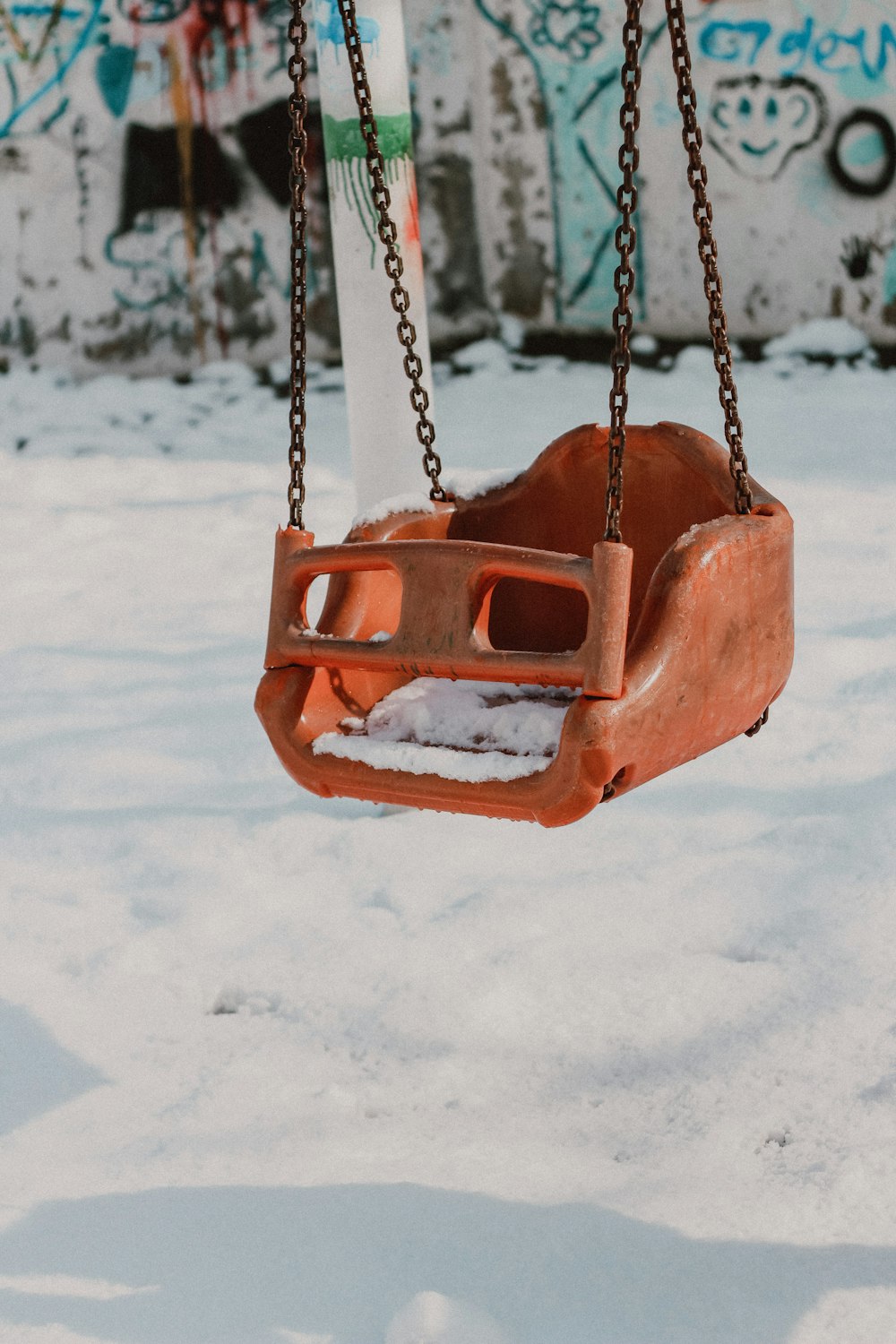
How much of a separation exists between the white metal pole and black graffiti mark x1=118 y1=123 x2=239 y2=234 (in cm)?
459

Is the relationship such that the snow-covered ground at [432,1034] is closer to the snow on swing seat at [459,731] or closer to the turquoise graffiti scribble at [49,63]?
the snow on swing seat at [459,731]

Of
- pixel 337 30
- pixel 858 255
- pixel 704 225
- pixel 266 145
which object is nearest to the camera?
pixel 704 225

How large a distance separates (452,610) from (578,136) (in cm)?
579

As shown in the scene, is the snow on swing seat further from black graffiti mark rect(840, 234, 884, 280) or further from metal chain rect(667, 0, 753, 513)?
black graffiti mark rect(840, 234, 884, 280)

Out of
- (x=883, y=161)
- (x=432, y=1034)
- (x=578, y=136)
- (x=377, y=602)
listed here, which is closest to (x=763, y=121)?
(x=883, y=161)

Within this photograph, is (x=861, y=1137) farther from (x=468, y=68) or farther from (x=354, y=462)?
(x=468, y=68)

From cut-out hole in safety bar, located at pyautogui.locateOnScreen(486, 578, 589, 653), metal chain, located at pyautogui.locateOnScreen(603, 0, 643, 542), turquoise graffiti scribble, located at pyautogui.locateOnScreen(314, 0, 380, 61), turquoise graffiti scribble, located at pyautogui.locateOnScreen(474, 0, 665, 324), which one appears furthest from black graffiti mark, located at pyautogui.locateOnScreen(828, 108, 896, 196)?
metal chain, located at pyautogui.locateOnScreen(603, 0, 643, 542)

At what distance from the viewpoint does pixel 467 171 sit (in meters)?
7.27

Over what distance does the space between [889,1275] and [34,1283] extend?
112 cm

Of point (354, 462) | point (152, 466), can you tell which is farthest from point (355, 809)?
point (152, 466)

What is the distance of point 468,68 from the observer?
281 inches

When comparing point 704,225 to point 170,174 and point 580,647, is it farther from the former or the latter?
point 170,174

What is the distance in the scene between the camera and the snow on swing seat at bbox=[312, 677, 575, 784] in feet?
6.20

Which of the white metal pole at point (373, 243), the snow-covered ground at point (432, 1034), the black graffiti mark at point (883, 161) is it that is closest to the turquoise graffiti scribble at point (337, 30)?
the white metal pole at point (373, 243)
